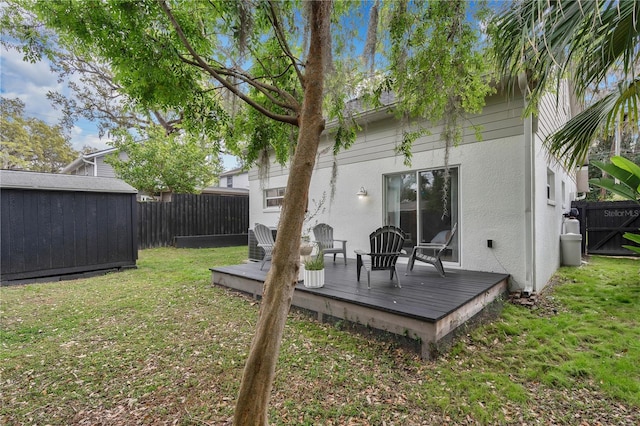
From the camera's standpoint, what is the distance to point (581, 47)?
2.49m

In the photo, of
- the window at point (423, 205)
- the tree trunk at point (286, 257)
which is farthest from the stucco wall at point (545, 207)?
the tree trunk at point (286, 257)

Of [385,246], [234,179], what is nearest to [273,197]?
[385,246]

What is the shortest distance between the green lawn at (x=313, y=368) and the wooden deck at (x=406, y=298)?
0.22 metres

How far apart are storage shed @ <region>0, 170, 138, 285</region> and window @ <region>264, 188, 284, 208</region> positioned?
3.68 m

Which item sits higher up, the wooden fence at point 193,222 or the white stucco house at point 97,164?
the white stucco house at point 97,164

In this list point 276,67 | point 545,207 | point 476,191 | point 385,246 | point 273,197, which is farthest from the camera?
point 273,197

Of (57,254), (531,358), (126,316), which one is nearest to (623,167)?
(531,358)

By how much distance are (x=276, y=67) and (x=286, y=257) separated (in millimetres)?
2341

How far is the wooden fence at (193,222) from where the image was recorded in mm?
10547

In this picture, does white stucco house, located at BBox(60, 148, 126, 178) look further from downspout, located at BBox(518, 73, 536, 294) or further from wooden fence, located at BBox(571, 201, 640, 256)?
wooden fence, located at BBox(571, 201, 640, 256)

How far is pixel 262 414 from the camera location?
5.08 feet

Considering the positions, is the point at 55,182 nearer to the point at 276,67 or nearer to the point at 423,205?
the point at 276,67

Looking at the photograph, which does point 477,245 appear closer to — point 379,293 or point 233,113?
point 379,293

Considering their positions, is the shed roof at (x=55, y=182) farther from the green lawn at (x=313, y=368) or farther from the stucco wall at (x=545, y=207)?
the stucco wall at (x=545, y=207)
